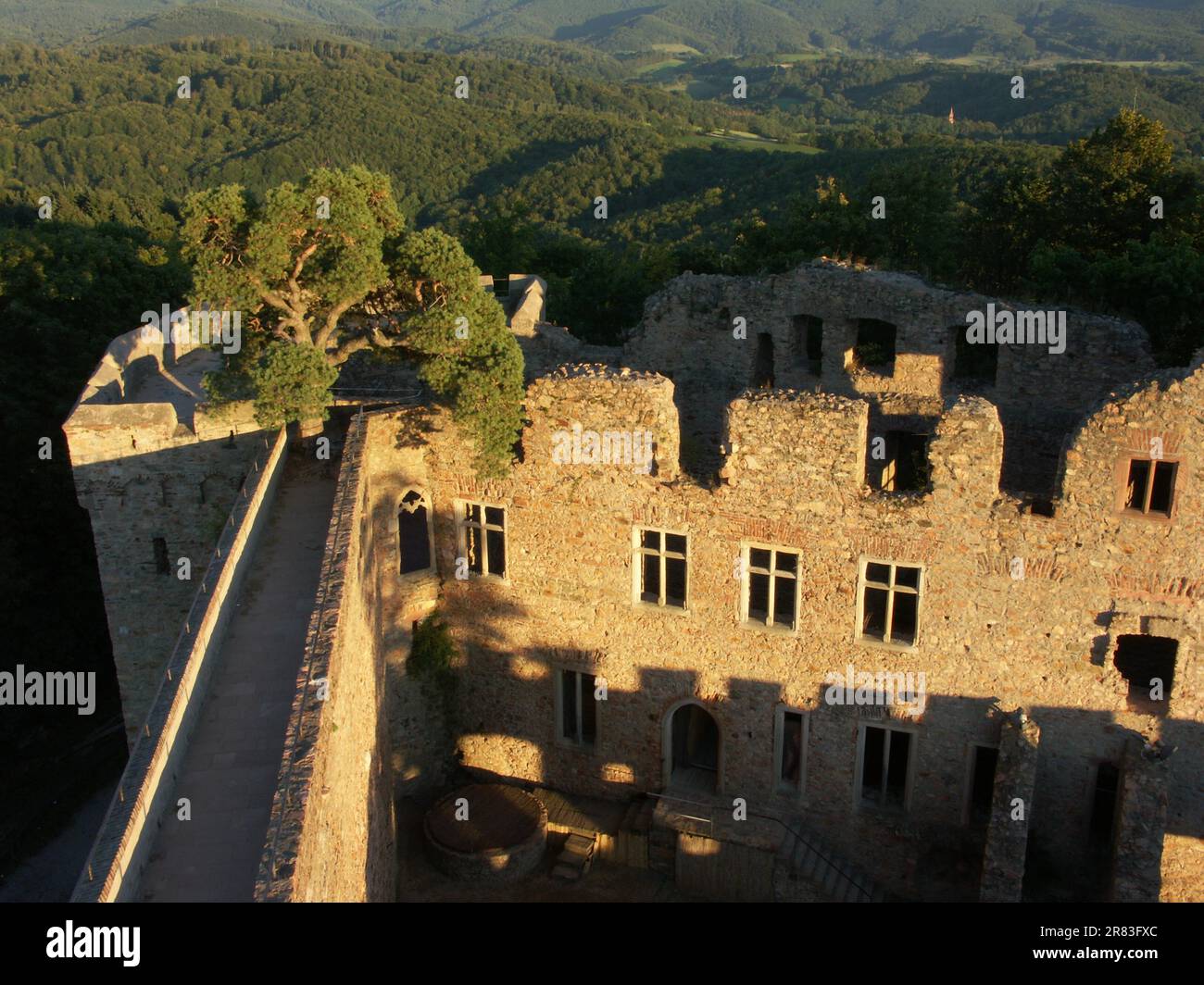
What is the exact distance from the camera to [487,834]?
1953cm

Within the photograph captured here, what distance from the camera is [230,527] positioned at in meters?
18.2

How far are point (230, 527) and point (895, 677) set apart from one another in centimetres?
1122

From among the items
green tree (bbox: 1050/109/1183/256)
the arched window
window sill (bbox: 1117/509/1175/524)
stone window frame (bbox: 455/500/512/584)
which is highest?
green tree (bbox: 1050/109/1183/256)

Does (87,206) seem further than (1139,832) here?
Yes

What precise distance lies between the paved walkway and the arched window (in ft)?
5.78

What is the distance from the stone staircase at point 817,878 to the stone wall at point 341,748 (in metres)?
6.51

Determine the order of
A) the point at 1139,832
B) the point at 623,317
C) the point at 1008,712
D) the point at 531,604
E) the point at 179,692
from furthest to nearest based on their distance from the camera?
the point at 623,317, the point at 531,604, the point at 1008,712, the point at 1139,832, the point at 179,692

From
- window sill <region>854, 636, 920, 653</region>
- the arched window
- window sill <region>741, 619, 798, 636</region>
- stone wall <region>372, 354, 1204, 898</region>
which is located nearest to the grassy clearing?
the arched window

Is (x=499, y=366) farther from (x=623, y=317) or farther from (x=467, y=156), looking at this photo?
(x=467, y=156)

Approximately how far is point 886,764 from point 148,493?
14919 mm

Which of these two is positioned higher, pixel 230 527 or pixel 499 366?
pixel 499 366

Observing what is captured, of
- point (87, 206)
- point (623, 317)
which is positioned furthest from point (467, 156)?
point (623, 317)

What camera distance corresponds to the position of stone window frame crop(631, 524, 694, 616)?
18375 mm

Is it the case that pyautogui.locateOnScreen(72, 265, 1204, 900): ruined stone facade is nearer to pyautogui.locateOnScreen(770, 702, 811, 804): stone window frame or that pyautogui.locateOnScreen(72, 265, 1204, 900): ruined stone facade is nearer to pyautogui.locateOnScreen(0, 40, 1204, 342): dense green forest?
pyautogui.locateOnScreen(770, 702, 811, 804): stone window frame
